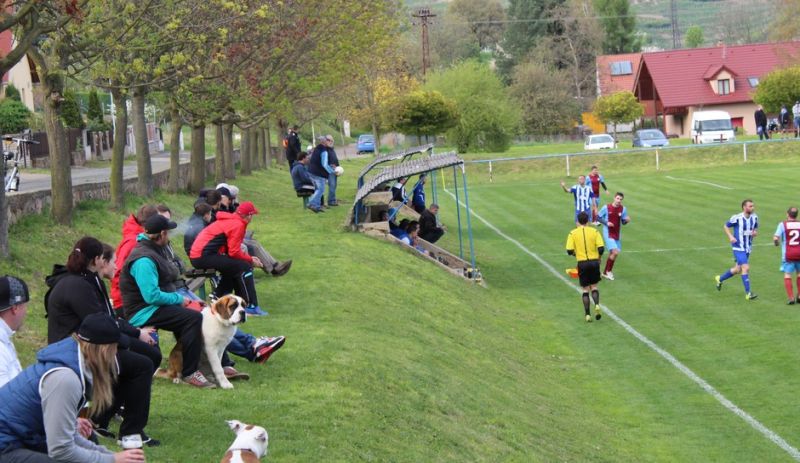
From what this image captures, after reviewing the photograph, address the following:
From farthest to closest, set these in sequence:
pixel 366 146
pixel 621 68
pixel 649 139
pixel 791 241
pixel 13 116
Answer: pixel 621 68
pixel 366 146
pixel 649 139
pixel 13 116
pixel 791 241

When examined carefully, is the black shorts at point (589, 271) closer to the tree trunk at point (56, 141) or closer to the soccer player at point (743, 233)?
the soccer player at point (743, 233)

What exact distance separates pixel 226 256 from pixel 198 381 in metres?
4.67

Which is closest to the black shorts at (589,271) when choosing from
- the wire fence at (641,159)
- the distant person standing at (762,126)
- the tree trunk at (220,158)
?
the tree trunk at (220,158)

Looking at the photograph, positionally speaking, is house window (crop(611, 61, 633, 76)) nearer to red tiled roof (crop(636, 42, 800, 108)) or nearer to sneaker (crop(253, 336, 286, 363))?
red tiled roof (crop(636, 42, 800, 108))

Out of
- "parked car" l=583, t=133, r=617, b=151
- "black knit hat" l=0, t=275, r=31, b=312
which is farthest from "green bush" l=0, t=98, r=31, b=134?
"black knit hat" l=0, t=275, r=31, b=312

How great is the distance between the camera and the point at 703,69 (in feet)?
322

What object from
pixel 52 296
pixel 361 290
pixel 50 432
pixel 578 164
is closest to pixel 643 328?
pixel 361 290

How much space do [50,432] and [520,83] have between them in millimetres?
98783

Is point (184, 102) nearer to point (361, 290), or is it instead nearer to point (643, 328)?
point (361, 290)

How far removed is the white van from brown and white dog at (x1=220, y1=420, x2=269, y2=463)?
216 feet

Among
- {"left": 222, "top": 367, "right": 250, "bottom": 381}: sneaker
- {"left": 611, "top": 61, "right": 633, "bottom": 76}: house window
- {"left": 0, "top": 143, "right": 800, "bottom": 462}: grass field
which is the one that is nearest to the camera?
{"left": 0, "top": 143, "right": 800, "bottom": 462}: grass field

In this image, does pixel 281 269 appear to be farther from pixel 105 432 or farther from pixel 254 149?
pixel 254 149

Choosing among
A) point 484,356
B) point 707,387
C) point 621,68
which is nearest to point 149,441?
point 484,356

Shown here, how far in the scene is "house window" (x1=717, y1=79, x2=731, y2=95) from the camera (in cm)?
9600
